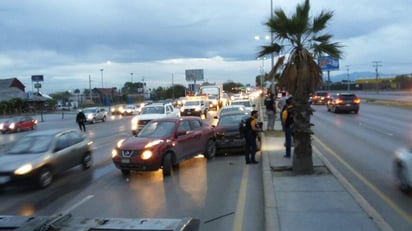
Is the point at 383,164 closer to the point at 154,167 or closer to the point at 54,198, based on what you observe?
the point at 154,167

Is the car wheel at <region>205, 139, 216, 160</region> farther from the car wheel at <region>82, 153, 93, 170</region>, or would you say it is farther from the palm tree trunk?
the palm tree trunk

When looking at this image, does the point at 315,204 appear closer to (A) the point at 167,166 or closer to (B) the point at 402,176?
(B) the point at 402,176

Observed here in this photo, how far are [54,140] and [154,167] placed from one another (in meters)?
2.90

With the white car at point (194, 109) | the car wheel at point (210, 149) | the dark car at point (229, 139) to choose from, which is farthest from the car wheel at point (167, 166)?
the white car at point (194, 109)

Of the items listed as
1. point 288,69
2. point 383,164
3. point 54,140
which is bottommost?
point 383,164

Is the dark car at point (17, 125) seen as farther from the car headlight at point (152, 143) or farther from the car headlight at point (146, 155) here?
the car headlight at point (146, 155)

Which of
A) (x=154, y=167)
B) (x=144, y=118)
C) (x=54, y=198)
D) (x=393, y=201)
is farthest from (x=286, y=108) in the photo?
(x=144, y=118)

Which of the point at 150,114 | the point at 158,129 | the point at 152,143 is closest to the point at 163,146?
the point at 152,143

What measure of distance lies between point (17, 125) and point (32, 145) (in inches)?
1229

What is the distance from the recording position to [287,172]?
11.9 m

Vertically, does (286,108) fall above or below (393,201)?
above

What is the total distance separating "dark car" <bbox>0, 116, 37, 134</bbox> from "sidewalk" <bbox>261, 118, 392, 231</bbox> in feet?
113

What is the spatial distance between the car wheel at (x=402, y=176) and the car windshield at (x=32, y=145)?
8.68 m

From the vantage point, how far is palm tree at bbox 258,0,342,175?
11438 millimetres
